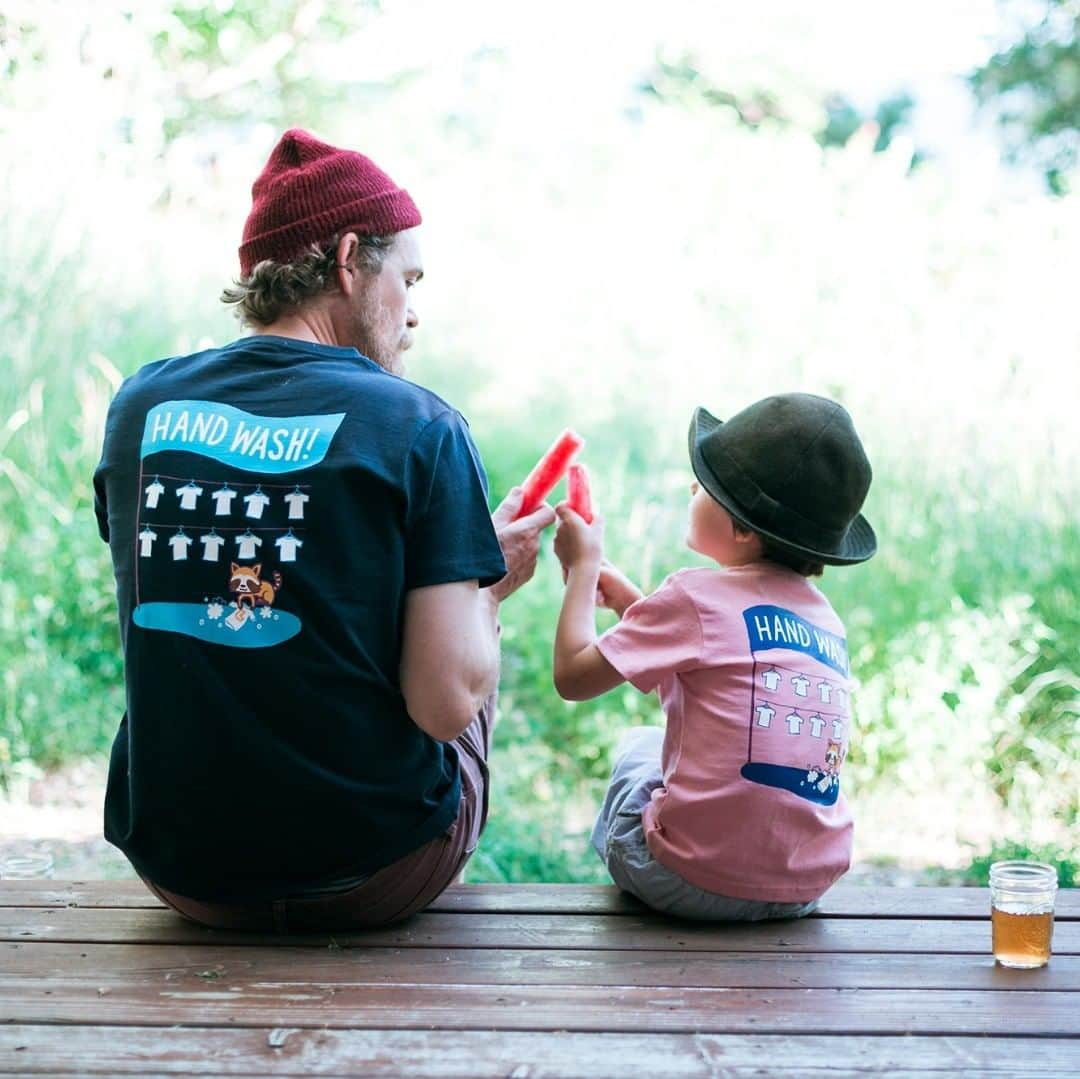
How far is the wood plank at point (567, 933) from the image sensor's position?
7.45 ft

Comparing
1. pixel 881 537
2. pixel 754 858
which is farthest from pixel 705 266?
pixel 754 858

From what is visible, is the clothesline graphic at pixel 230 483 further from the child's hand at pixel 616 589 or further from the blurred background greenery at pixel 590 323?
the blurred background greenery at pixel 590 323

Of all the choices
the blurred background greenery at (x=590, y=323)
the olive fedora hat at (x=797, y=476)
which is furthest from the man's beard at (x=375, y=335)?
the blurred background greenery at (x=590, y=323)

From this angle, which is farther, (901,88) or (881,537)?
(901,88)

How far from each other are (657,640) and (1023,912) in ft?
2.21

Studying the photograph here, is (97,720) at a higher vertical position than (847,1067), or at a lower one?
lower

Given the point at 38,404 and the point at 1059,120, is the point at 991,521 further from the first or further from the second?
the point at 1059,120

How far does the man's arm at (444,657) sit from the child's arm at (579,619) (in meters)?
0.34

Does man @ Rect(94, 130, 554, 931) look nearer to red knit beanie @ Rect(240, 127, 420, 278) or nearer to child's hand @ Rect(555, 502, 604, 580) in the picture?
red knit beanie @ Rect(240, 127, 420, 278)

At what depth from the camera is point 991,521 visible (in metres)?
4.74

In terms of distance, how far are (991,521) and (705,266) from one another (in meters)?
1.75

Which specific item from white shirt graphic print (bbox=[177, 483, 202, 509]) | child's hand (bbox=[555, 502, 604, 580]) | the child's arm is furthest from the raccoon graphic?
child's hand (bbox=[555, 502, 604, 580])

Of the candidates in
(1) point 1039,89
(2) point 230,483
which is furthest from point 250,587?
(1) point 1039,89

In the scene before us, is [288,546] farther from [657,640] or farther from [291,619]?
[657,640]
